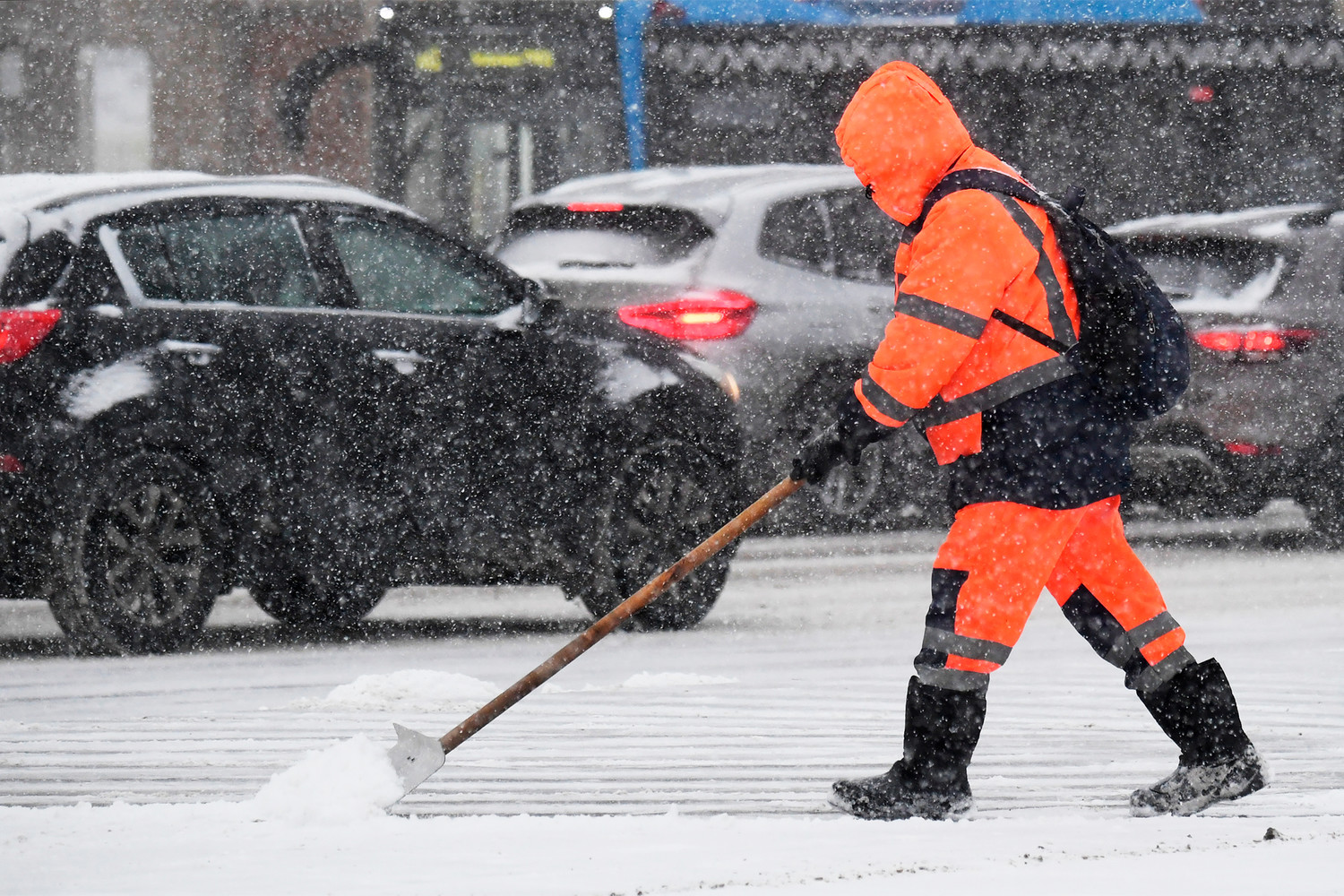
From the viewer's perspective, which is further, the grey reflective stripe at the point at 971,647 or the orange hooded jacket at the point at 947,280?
the grey reflective stripe at the point at 971,647

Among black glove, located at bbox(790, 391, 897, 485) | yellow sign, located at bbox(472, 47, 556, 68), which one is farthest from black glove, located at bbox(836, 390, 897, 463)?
yellow sign, located at bbox(472, 47, 556, 68)

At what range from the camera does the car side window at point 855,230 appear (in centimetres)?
1152

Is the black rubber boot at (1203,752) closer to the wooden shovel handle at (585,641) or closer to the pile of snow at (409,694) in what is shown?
the wooden shovel handle at (585,641)

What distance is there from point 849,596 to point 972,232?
5.58 metres

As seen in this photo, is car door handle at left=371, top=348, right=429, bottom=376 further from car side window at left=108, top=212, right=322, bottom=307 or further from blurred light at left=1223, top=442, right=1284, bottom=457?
blurred light at left=1223, top=442, right=1284, bottom=457

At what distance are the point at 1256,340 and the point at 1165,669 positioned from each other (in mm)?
6902

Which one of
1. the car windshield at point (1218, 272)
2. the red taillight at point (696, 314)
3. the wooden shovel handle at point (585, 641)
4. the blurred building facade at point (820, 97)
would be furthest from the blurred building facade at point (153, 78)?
the wooden shovel handle at point (585, 641)

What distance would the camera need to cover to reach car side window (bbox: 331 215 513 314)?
8930mm

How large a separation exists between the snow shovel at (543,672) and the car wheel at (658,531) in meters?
3.34

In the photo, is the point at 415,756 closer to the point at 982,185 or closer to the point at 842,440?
the point at 842,440

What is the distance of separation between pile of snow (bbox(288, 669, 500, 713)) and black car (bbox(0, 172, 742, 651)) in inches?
47.8

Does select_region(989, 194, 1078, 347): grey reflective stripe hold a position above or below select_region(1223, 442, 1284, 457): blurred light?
above

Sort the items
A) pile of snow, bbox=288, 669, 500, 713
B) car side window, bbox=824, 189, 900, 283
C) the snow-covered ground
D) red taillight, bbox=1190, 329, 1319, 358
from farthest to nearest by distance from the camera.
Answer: red taillight, bbox=1190, 329, 1319, 358 < car side window, bbox=824, 189, 900, 283 < pile of snow, bbox=288, 669, 500, 713 < the snow-covered ground

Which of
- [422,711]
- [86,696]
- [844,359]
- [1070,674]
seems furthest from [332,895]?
[844,359]
